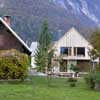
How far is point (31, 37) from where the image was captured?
118812 mm

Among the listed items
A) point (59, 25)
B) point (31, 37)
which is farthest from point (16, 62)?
point (59, 25)

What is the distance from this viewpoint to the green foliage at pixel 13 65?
27.1m

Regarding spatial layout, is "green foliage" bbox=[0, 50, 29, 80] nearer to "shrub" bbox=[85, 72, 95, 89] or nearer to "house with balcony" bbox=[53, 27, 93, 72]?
"shrub" bbox=[85, 72, 95, 89]

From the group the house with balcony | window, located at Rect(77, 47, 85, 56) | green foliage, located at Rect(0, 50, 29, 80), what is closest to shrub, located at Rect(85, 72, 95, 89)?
green foliage, located at Rect(0, 50, 29, 80)

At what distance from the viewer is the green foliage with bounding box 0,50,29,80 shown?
2712 centimetres

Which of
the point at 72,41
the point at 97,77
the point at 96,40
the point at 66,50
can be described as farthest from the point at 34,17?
the point at 97,77

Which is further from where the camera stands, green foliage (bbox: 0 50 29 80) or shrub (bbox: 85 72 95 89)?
green foliage (bbox: 0 50 29 80)


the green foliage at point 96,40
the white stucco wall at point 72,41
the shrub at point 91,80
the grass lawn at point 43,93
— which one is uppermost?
the white stucco wall at point 72,41

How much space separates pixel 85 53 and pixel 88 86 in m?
51.7

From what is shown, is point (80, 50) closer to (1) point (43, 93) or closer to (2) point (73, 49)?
(2) point (73, 49)

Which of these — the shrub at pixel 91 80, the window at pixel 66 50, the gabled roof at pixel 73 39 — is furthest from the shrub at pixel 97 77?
the window at pixel 66 50

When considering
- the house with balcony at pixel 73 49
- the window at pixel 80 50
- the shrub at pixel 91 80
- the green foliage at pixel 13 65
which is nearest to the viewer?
the shrub at pixel 91 80

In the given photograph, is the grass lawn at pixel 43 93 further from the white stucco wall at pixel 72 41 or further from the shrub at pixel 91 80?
the white stucco wall at pixel 72 41

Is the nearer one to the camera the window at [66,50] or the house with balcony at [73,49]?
the house with balcony at [73,49]
